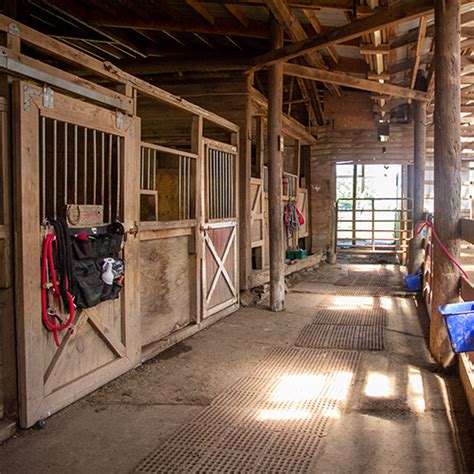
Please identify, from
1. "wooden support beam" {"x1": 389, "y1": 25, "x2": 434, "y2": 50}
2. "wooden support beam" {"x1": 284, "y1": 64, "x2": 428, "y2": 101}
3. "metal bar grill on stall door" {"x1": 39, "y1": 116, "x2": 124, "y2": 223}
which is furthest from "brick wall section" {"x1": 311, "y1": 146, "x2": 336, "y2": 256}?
"metal bar grill on stall door" {"x1": 39, "y1": 116, "x2": 124, "y2": 223}

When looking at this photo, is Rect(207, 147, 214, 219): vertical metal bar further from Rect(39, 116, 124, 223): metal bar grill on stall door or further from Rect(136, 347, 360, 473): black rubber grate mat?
Rect(136, 347, 360, 473): black rubber grate mat

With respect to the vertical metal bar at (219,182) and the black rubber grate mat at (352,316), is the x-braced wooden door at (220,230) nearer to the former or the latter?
the vertical metal bar at (219,182)

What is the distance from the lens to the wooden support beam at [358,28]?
17.7ft

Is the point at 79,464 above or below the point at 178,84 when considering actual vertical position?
below

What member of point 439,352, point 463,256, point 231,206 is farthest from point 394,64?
point 439,352

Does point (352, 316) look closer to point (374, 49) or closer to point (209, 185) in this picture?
point (209, 185)

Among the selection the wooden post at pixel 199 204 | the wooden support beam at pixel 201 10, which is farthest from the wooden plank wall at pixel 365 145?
the wooden post at pixel 199 204

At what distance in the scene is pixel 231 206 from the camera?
7.51 meters

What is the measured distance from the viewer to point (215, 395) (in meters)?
4.12

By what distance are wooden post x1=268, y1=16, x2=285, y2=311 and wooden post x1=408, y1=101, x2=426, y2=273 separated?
354 cm

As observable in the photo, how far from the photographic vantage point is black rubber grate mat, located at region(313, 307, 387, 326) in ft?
22.0

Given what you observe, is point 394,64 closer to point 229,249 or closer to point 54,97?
point 229,249

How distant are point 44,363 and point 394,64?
8.00m

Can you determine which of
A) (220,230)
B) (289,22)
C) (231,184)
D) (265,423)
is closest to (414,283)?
(231,184)
